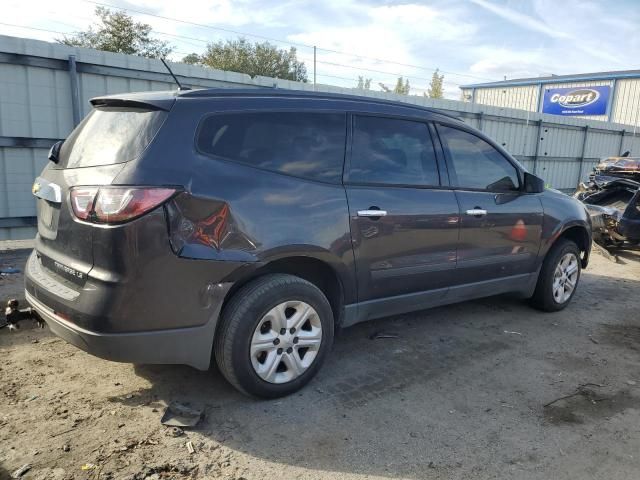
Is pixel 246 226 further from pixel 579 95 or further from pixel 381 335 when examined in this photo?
pixel 579 95

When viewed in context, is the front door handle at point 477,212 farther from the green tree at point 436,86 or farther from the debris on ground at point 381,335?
the green tree at point 436,86

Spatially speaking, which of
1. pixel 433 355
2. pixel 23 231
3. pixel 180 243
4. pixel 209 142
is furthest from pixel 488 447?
pixel 23 231

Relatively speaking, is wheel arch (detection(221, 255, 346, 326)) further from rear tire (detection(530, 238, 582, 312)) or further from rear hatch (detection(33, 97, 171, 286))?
rear tire (detection(530, 238, 582, 312))

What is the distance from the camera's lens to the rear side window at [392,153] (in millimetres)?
3576

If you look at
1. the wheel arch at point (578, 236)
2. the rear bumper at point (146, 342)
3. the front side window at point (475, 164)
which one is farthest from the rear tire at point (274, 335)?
the wheel arch at point (578, 236)

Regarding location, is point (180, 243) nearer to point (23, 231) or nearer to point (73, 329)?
point (73, 329)

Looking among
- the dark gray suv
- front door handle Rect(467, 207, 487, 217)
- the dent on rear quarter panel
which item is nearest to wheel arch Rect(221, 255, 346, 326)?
the dark gray suv

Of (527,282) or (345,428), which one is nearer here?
(345,428)

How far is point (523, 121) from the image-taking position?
590 inches

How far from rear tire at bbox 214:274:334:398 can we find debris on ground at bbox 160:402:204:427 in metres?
0.28

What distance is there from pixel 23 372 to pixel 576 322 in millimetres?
4870

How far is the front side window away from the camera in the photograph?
13.7 ft

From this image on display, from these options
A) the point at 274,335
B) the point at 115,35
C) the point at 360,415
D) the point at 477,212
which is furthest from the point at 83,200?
the point at 115,35

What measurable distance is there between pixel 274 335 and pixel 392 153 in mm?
1629
